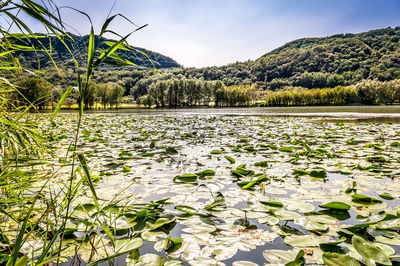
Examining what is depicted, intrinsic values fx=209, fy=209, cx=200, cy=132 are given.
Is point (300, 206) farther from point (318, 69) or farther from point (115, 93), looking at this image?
point (318, 69)

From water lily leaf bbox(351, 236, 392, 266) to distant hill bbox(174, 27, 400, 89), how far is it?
383ft

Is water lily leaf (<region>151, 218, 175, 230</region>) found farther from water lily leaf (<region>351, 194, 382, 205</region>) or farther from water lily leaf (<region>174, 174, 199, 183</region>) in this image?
water lily leaf (<region>351, 194, 382, 205</region>)

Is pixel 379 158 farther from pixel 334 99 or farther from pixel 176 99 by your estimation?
pixel 334 99

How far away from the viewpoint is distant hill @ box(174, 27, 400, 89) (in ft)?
323

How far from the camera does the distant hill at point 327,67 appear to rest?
98.3 metres

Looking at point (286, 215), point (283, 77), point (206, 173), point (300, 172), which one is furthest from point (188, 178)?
point (283, 77)

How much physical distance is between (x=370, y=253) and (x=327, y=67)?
465ft

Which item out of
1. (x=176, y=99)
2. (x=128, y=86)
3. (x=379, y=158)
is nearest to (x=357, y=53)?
(x=176, y=99)

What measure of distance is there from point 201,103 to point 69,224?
216ft

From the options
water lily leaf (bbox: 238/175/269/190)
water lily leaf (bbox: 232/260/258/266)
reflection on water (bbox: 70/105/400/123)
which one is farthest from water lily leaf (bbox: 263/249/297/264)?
reflection on water (bbox: 70/105/400/123)

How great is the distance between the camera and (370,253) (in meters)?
1.14

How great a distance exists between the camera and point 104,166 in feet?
11.5

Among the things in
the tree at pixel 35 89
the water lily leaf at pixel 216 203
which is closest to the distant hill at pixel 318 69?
the tree at pixel 35 89

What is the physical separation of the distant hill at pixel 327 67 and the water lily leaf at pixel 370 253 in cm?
11683
